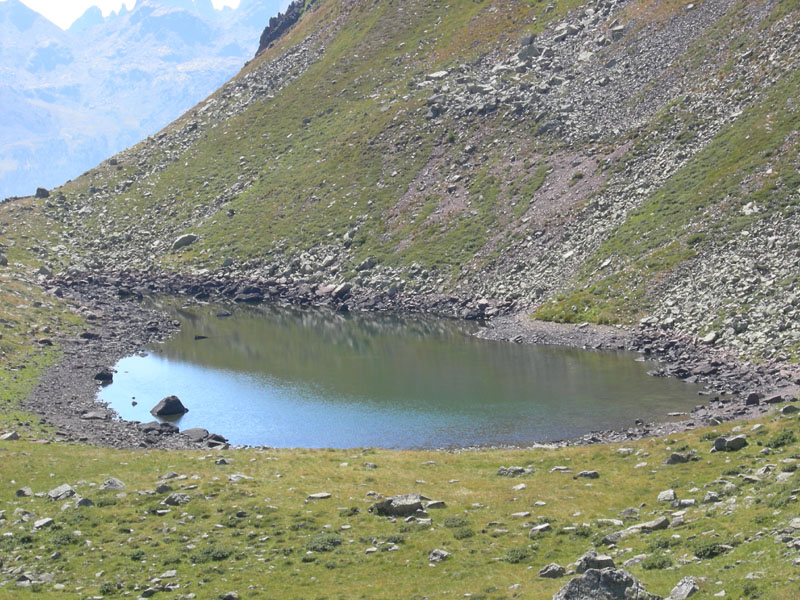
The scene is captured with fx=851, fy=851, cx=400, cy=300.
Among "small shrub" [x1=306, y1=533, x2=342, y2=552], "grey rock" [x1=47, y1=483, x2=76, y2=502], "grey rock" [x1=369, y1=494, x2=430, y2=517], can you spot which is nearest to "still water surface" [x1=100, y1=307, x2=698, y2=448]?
"grey rock" [x1=369, y1=494, x2=430, y2=517]

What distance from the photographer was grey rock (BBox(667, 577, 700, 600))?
2408 cm

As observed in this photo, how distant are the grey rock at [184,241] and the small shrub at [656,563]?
149183mm

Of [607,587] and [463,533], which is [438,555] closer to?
[463,533]

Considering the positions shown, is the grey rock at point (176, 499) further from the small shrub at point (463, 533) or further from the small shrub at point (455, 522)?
the small shrub at point (463, 533)

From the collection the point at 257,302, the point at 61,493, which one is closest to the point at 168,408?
the point at 61,493

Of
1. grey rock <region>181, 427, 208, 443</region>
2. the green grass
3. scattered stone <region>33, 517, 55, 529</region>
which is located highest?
the green grass

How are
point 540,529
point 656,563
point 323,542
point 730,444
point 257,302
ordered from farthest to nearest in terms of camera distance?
point 257,302, point 730,444, point 323,542, point 540,529, point 656,563

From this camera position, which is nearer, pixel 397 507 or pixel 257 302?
pixel 397 507

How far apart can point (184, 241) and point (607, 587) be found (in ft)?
501

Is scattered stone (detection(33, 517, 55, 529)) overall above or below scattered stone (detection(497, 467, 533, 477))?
below

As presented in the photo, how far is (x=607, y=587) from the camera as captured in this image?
24156mm

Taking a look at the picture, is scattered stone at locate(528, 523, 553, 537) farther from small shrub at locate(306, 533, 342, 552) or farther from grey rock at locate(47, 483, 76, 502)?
grey rock at locate(47, 483, 76, 502)

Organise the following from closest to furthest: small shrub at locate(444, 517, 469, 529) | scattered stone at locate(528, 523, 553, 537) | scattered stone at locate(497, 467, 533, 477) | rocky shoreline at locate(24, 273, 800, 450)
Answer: scattered stone at locate(528, 523, 553, 537) → small shrub at locate(444, 517, 469, 529) → scattered stone at locate(497, 467, 533, 477) → rocky shoreline at locate(24, 273, 800, 450)

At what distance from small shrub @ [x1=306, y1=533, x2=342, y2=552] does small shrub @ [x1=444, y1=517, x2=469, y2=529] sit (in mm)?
4903
